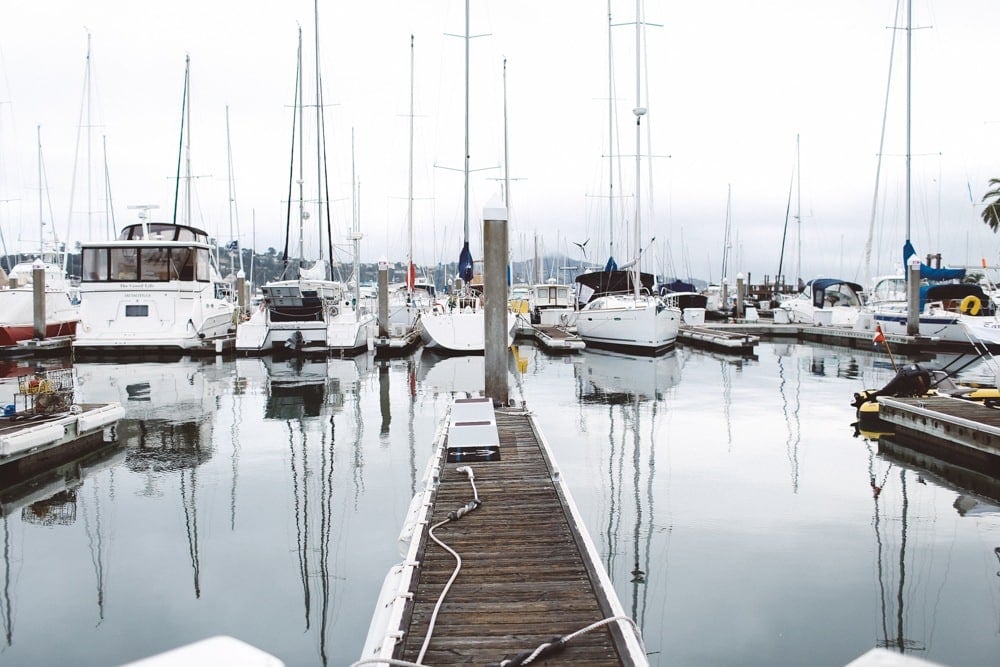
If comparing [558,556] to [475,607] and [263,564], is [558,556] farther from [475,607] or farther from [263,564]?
[263,564]

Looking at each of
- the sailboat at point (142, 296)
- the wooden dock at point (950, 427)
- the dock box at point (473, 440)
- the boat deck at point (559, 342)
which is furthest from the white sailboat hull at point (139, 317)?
the wooden dock at point (950, 427)

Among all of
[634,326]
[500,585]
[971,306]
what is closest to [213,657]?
[500,585]

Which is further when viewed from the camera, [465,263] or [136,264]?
[465,263]

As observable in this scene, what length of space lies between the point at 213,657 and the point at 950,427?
11.0 m

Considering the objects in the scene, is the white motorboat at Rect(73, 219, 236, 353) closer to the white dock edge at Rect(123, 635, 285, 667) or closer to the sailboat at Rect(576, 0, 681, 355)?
the sailboat at Rect(576, 0, 681, 355)

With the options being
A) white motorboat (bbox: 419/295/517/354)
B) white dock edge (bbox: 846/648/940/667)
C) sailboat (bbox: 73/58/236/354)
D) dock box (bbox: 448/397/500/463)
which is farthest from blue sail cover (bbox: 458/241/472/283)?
white dock edge (bbox: 846/648/940/667)

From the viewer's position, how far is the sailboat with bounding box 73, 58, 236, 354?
2500 cm

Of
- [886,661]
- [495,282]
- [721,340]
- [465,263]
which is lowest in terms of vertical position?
[721,340]

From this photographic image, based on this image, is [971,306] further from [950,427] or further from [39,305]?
[39,305]

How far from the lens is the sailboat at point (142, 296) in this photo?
82.0 feet

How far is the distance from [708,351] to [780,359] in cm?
358

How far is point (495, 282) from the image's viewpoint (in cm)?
1147

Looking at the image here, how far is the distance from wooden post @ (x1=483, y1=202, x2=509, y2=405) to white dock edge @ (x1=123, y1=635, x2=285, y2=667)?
8744mm

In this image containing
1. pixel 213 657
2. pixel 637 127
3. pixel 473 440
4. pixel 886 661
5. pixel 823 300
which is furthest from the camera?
pixel 823 300
